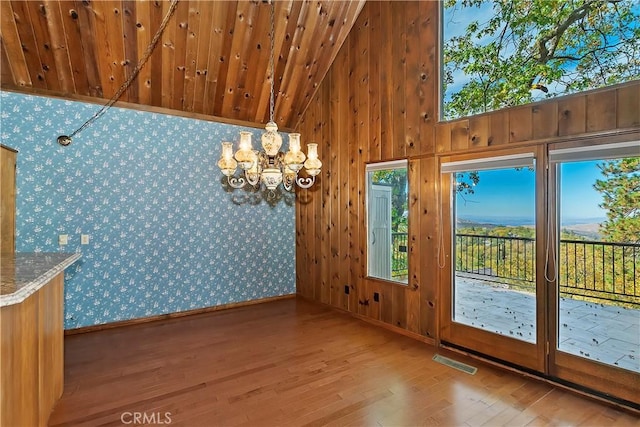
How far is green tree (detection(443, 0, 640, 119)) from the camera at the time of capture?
260cm

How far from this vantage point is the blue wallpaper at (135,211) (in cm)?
385

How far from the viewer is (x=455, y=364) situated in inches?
126

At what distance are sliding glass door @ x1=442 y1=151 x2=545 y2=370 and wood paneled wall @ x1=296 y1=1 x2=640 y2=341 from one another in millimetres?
181

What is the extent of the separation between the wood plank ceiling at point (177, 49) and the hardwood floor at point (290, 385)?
307cm

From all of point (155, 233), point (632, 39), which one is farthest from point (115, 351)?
point (632, 39)

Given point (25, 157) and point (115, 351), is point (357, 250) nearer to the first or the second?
point (115, 351)

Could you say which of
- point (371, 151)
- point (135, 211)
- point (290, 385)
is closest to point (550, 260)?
point (371, 151)

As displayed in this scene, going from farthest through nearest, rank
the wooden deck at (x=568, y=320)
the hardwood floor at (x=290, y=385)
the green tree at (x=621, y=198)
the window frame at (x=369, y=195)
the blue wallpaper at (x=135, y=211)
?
1. the window frame at (x=369, y=195)
2. the blue wallpaper at (x=135, y=211)
3. the wooden deck at (x=568, y=320)
4. the green tree at (x=621, y=198)
5. the hardwood floor at (x=290, y=385)

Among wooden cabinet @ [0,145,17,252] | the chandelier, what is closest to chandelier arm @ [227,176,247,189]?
the chandelier

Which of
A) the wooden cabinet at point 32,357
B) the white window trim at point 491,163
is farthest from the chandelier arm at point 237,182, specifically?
the white window trim at point 491,163

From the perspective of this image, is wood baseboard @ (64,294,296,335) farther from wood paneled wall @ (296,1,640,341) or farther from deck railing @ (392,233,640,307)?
deck railing @ (392,233,640,307)

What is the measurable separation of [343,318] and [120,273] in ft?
9.86

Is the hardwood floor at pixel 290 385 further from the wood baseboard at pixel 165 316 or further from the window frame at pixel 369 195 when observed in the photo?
the window frame at pixel 369 195

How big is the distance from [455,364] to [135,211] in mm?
4206
